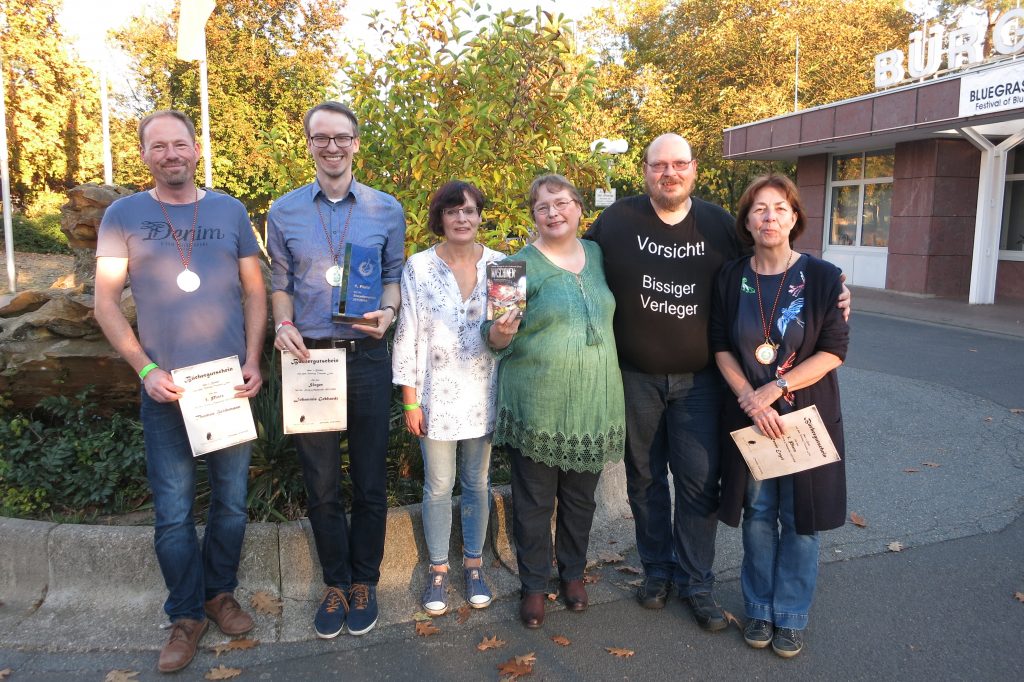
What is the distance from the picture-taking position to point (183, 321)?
301cm

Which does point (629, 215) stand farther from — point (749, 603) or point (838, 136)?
point (838, 136)

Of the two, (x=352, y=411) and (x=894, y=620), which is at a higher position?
(x=352, y=411)

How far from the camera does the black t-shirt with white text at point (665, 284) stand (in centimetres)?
327

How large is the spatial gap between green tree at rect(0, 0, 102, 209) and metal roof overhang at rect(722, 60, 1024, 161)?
19.4m

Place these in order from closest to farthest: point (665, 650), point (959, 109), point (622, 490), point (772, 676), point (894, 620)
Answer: point (772, 676)
point (665, 650)
point (894, 620)
point (622, 490)
point (959, 109)

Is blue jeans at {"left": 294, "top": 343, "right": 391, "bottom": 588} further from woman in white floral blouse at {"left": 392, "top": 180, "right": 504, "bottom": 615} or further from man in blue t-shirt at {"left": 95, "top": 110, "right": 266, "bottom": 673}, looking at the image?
man in blue t-shirt at {"left": 95, "top": 110, "right": 266, "bottom": 673}

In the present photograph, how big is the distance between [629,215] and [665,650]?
6.26 ft

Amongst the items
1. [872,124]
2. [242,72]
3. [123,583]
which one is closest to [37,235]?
[242,72]

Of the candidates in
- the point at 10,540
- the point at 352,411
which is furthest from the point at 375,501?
the point at 10,540

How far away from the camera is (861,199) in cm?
1941

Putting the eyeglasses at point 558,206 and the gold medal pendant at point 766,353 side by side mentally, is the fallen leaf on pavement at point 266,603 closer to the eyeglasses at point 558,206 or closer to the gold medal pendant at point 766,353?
the eyeglasses at point 558,206

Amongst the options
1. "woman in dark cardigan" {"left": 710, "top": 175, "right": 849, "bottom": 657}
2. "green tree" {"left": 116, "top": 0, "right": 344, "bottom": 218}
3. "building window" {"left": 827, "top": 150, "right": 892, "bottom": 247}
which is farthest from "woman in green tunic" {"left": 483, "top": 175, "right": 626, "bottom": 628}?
"green tree" {"left": 116, "top": 0, "right": 344, "bottom": 218}

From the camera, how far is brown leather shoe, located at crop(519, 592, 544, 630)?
337 centimetres

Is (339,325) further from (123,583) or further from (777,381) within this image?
(777,381)
